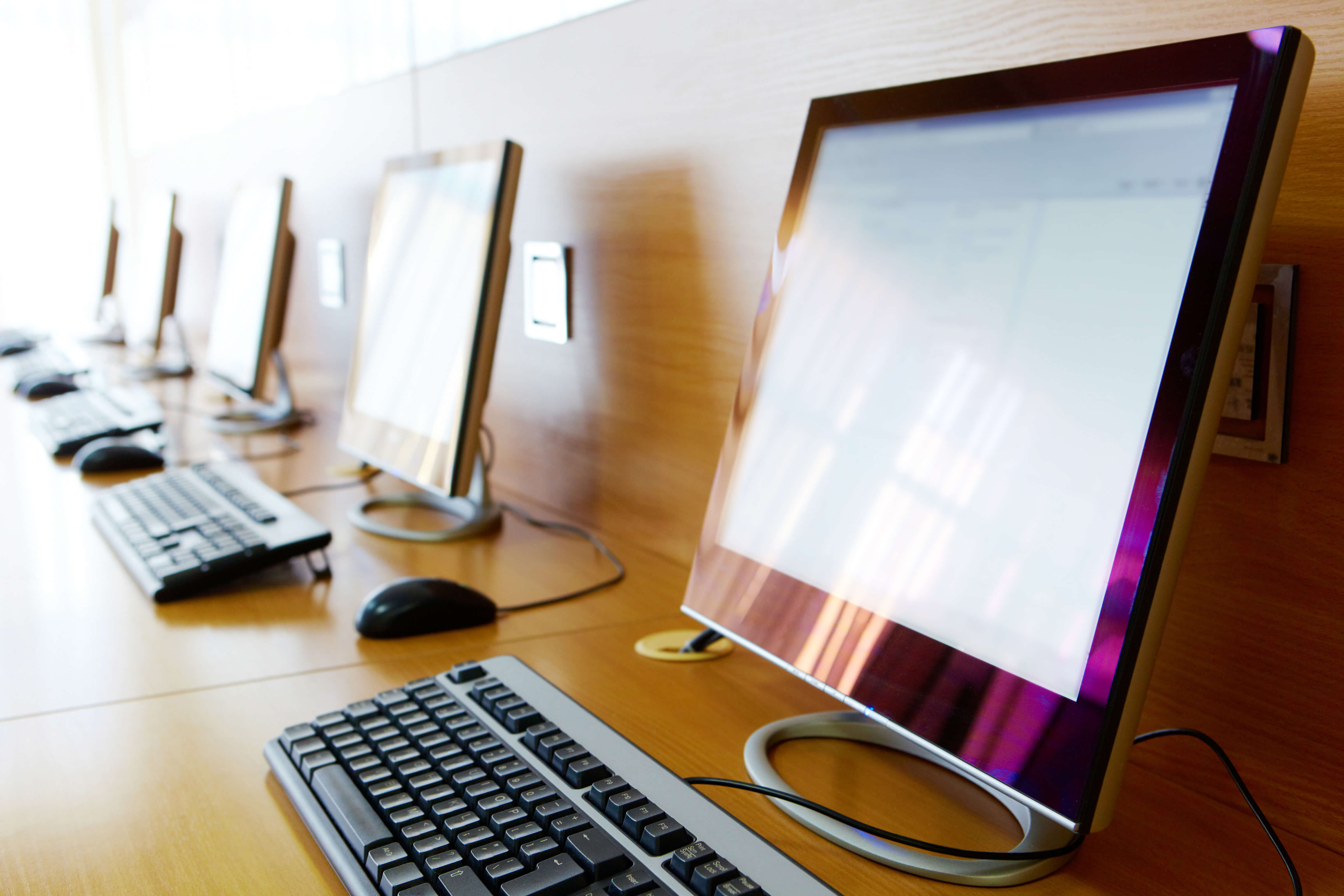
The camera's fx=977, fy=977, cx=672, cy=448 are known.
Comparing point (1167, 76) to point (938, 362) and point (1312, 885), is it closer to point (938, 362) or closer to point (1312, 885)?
point (938, 362)

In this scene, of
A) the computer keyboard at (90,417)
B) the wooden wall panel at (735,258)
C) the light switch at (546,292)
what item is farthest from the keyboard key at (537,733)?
the computer keyboard at (90,417)

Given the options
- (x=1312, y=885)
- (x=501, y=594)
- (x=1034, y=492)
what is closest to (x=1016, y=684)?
(x=1034, y=492)

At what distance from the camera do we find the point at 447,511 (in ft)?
4.17

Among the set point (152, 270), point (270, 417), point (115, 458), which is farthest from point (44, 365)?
A: point (115, 458)

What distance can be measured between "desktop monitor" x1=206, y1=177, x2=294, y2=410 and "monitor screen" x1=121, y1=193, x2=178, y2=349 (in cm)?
52

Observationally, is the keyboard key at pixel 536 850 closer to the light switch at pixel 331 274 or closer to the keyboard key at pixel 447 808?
the keyboard key at pixel 447 808

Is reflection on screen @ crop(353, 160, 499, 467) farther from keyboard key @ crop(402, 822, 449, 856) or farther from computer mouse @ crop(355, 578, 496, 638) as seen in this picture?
keyboard key @ crop(402, 822, 449, 856)

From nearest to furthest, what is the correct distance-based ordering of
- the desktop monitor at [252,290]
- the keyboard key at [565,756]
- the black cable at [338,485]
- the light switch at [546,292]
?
1. the keyboard key at [565,756]
2. the light switch at [546,292]
3. the black cable at [338,485]
4. the desktop monitor at [252,290]

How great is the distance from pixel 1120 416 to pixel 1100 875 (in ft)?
0.81

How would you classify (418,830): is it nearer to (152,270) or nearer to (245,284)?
(245,284)

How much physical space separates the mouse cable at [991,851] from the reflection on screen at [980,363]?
Result: 0.09 metres

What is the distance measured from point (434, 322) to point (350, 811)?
0.74 m

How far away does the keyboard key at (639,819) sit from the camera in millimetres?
482

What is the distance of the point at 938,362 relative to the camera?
0.59m
